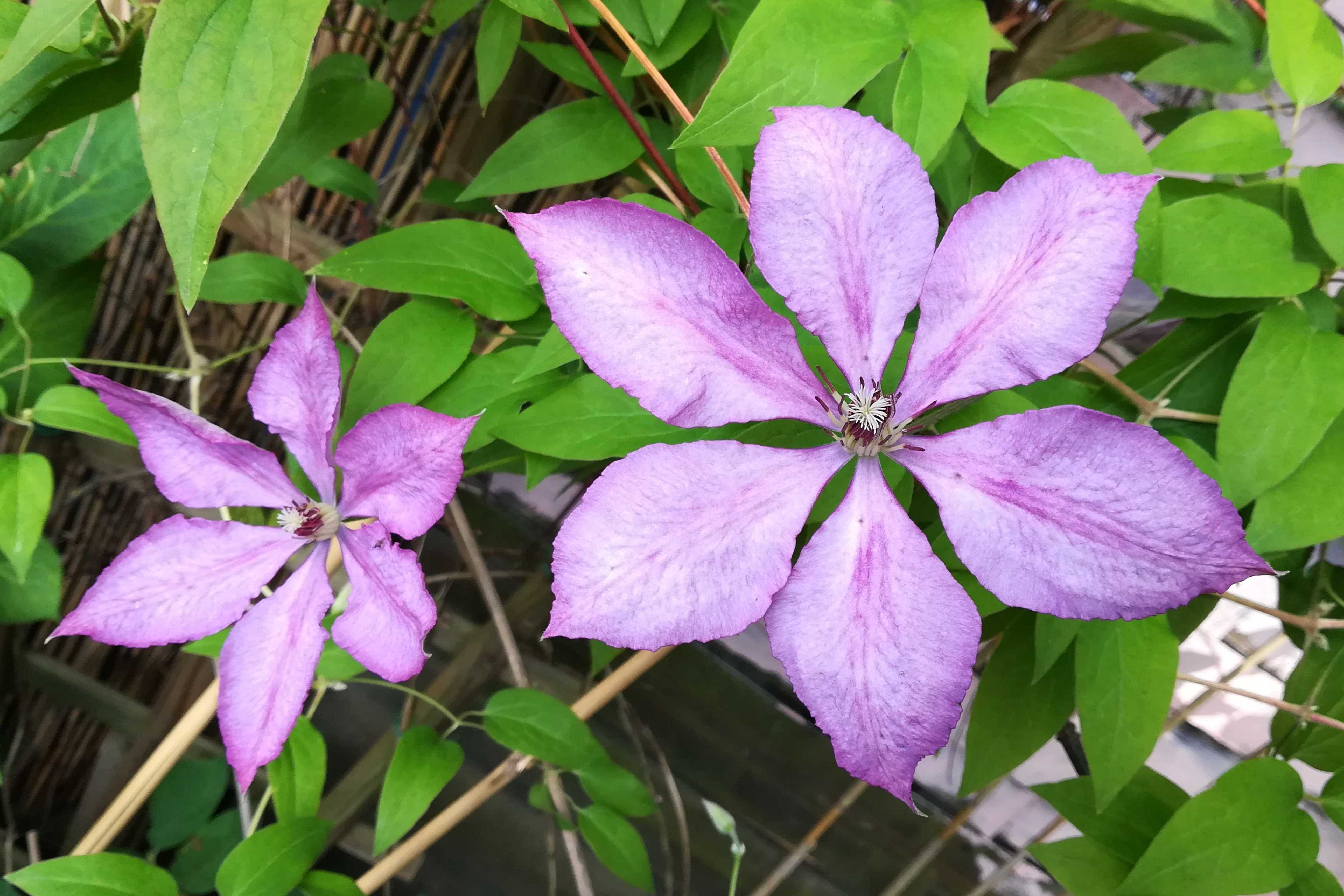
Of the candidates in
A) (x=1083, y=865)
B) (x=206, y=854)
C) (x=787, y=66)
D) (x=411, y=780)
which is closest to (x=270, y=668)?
(x=411, y=780)

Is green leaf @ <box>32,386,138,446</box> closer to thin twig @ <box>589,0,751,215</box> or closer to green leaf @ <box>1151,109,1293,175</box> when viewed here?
thin twig @ <box>589,0,751,215</box>

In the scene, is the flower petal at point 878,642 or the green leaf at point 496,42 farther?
the green leaf at point 496,42

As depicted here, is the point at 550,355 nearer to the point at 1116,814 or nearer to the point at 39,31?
the point at 39,31

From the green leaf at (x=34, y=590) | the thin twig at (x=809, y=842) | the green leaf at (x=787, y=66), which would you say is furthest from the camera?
the thin twig at (x=809, y=842)

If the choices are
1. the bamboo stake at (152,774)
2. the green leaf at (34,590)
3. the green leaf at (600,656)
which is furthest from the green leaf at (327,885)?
the green leaf at (34,590)

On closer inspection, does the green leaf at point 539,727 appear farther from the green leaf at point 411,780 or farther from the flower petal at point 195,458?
the flower petal at point 195,458

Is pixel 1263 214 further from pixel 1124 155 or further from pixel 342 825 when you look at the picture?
pixel 342 825

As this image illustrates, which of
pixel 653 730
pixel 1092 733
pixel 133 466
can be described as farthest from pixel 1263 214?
pixel 133 466
